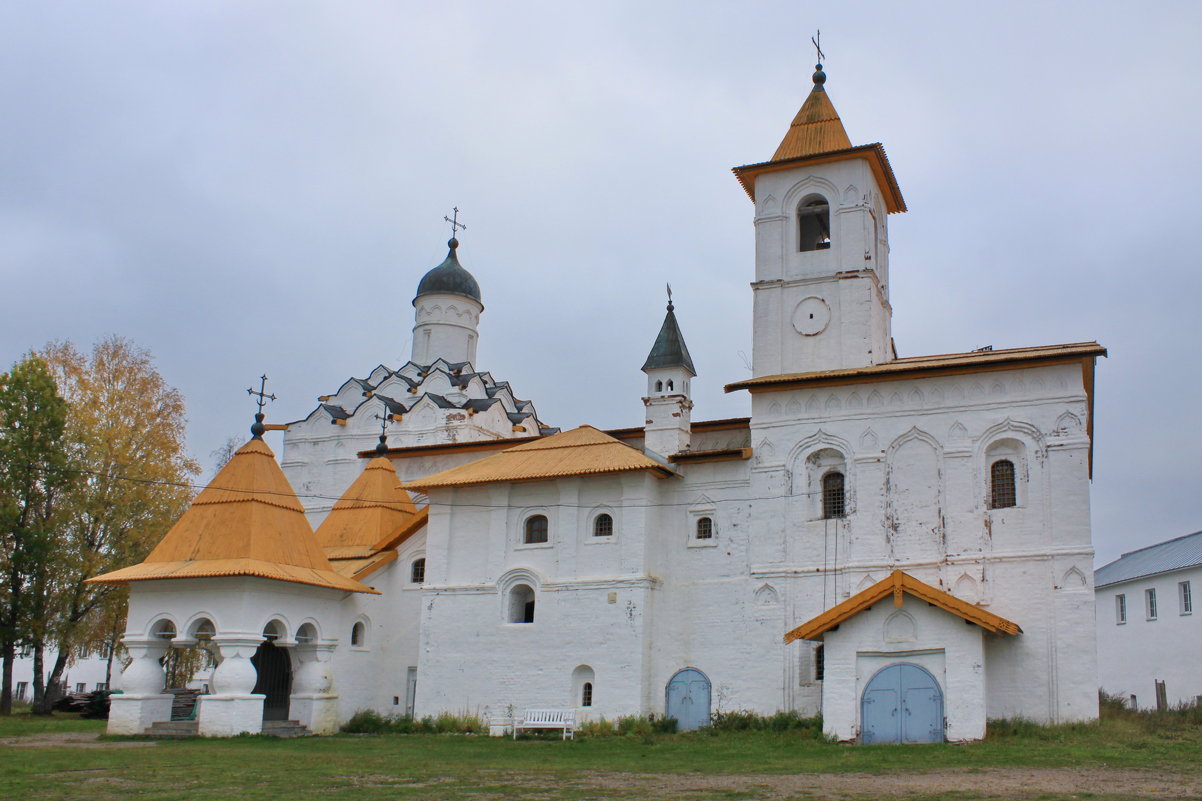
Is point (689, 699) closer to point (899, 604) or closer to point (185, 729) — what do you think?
point (899, 604)

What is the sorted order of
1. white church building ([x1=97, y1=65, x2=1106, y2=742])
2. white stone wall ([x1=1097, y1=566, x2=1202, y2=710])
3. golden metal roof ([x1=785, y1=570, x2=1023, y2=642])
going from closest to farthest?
golden metal roof ([x1=785, y1=570, x2=1023, y2=642]) → white church building ([x1=97, y1=65, x2=1106, y2=742]) → white stone wall ([x1=1097, y1=566, x2=1202, y2=710])

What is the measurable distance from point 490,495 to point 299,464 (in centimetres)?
1038

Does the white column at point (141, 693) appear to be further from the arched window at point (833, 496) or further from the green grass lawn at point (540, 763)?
the arched window at point (833, 496)

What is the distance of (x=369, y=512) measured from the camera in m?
26.5

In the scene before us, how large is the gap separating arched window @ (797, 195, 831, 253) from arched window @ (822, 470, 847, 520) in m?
5.49

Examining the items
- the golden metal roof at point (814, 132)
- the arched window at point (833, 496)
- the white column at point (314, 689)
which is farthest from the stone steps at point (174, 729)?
the golden metal roof at point (814, 132)

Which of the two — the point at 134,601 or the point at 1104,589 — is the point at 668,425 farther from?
the point at 1104,589

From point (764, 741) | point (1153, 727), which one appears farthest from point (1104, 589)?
point (764, 741)

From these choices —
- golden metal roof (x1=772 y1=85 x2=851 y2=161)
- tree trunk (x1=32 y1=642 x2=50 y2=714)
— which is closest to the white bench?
golden metal roof (x1=772 y1=85 x2=851 y2=161)

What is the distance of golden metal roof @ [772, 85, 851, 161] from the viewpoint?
80.6 feet

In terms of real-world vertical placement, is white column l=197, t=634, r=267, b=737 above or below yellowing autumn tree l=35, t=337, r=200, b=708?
below

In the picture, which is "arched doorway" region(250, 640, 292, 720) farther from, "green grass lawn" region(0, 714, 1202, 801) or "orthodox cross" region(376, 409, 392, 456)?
"orthodox cross" region(376, 409, 392, 456)

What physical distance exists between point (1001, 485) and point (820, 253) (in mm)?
6505

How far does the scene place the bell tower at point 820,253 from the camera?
23.0 meters
